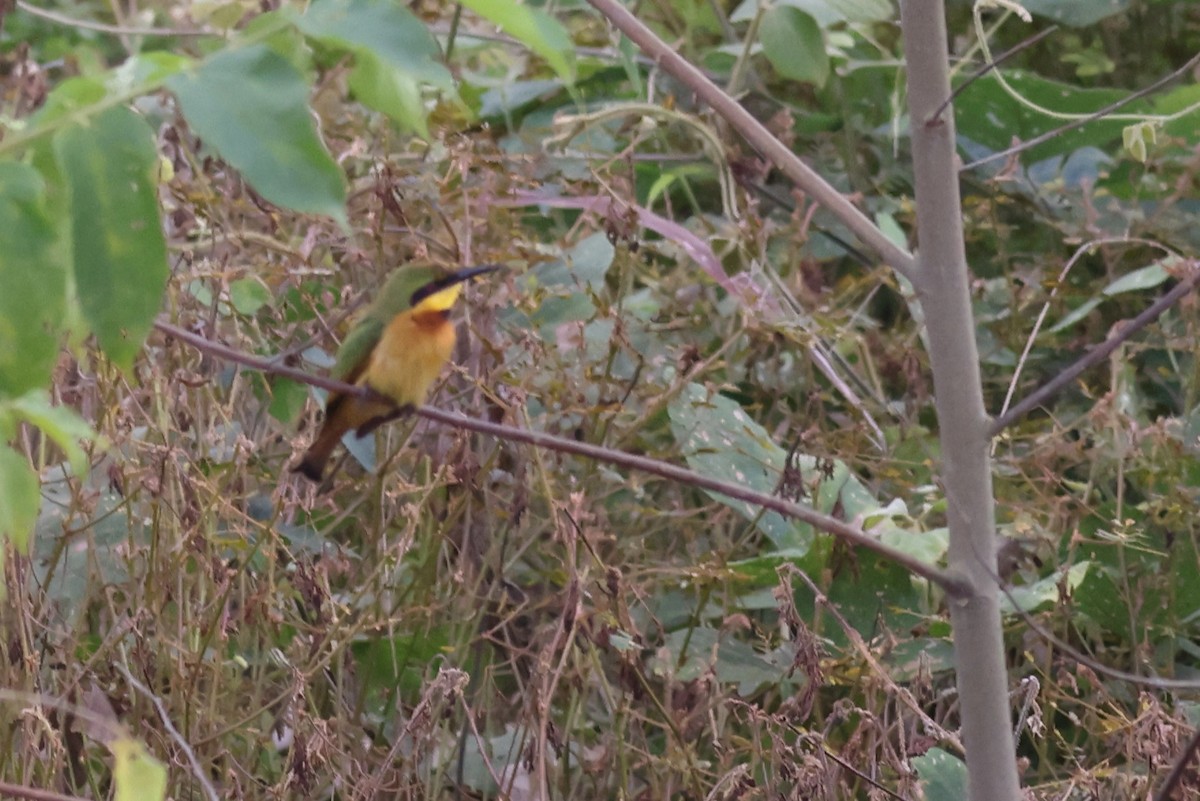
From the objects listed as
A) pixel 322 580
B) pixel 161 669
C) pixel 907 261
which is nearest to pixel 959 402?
pixel 907 261

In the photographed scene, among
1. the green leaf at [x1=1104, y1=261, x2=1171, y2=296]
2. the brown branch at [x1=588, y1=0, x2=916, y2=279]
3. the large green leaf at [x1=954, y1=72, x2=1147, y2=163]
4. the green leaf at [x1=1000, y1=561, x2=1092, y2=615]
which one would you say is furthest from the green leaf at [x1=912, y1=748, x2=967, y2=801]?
the large green leaf at [x1=954, y1=72, x2=1147, y2=163]

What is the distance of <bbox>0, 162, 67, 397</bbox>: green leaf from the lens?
2.60 feet

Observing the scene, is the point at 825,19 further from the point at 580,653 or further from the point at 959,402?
the point at 959,402

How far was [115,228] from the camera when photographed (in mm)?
780

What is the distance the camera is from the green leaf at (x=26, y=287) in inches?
31.2

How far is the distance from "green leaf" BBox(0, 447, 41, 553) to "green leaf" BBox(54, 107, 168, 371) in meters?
0.18

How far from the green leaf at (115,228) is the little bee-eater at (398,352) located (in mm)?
1056

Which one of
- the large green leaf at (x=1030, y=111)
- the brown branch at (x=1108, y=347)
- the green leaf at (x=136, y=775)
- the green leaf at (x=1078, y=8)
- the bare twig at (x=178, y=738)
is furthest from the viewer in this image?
the green leaf at (x=1078, y=8)

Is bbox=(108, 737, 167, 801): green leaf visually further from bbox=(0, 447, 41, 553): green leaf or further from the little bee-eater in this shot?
the little bee-eater

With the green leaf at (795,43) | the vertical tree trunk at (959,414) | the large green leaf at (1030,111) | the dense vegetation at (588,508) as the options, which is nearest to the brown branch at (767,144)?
the vertical tree trunk at (959,414)

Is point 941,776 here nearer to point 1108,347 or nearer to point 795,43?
point 1108,347

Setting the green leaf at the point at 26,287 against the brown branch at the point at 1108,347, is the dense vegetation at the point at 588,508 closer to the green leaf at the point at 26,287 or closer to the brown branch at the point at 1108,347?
the green leaf at the point at 26,287

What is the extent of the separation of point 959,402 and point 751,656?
99cm

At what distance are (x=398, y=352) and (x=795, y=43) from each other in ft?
3.38
